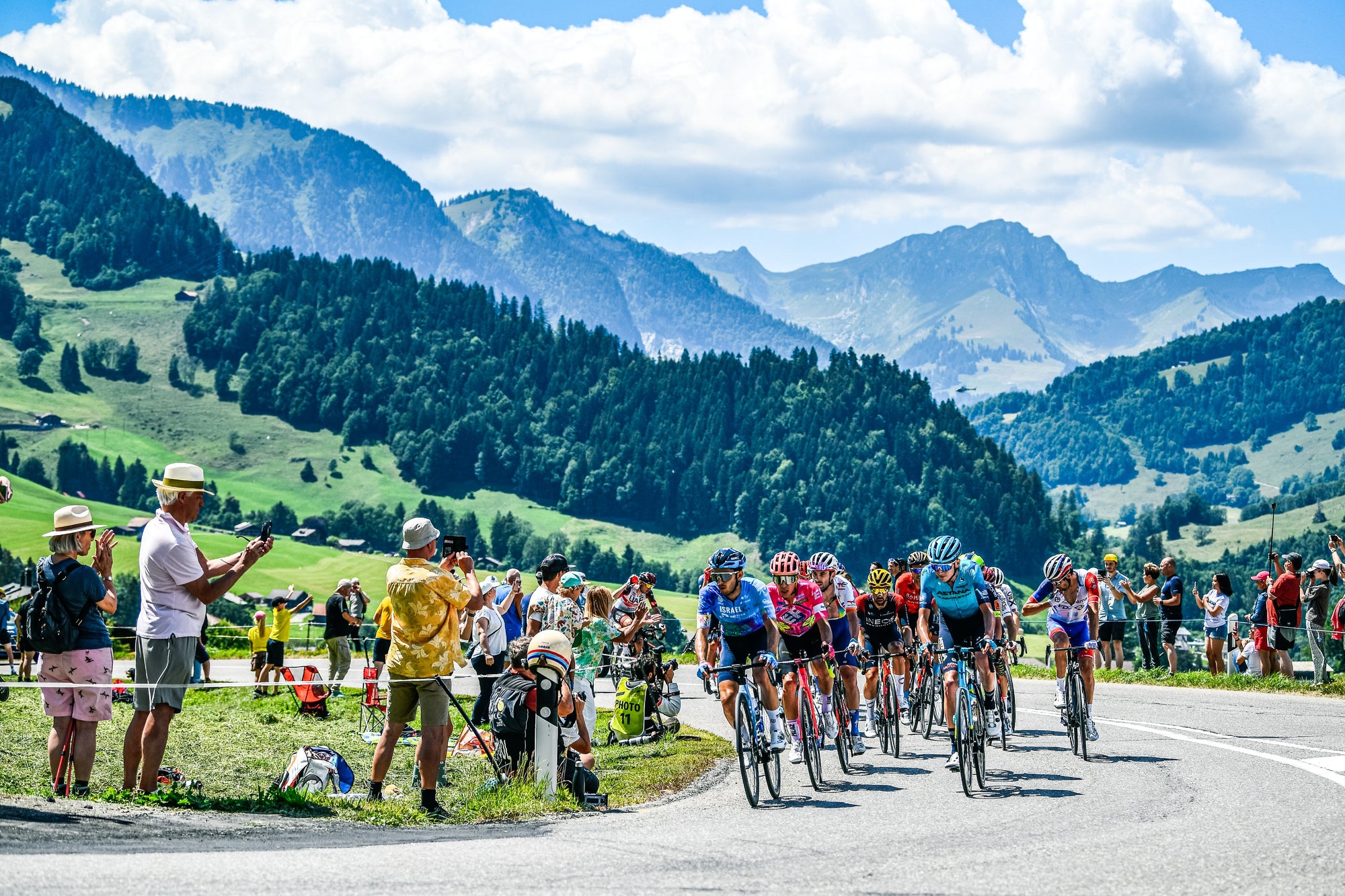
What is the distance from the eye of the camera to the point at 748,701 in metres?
10.9

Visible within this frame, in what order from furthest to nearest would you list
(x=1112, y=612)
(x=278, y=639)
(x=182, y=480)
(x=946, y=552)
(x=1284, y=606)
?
(x=278, y=639), (x=1112, y=612), (x=1284, y=606), (x=946, y=552), (x=182, y=480)

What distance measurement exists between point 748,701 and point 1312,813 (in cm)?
403

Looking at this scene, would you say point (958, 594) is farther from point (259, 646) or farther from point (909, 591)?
point (259, 646)

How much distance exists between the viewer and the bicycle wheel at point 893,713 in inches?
565

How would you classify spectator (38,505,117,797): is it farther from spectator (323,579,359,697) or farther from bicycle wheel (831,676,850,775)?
spectator (323,579,359,697)

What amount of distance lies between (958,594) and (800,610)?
4.99 feet

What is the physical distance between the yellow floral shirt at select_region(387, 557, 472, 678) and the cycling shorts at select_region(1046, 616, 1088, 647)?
6466 millimetres

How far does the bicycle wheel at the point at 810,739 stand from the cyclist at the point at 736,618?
2.08 ft

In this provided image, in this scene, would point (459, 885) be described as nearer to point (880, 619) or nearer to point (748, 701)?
point (748, 701)

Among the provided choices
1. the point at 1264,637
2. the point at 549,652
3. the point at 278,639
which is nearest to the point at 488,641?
the point at 549,652

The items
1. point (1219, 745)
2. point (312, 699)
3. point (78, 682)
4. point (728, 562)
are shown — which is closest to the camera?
point (78, 682)

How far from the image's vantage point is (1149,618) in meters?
24.9

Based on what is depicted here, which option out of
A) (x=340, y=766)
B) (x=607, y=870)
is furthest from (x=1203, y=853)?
(x=340, y=766)

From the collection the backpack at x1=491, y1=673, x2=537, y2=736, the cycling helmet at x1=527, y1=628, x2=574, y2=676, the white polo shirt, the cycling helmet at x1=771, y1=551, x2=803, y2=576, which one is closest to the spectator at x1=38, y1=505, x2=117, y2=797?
the white polo shirt
